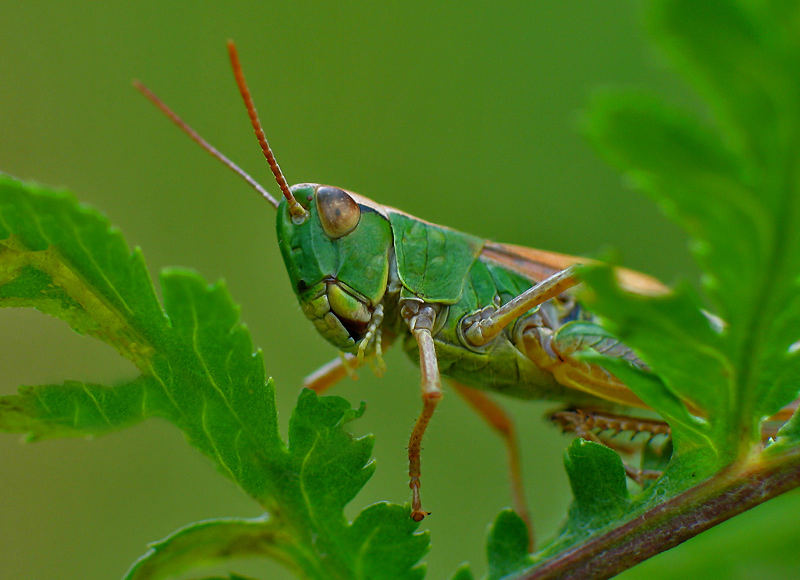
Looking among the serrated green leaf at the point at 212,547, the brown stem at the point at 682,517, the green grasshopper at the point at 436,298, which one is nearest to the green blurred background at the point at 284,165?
the green grasshopper at the point at 436,298

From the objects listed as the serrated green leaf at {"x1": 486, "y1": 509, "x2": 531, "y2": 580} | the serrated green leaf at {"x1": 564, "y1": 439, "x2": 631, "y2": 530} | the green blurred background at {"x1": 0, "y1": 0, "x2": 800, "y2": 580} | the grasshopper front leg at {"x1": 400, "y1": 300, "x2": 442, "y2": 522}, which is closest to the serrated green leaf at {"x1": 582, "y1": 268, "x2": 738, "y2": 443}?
the serrated green leaf at {"x1": 564, "y1": 439, "x2": 631, "y2": 530}

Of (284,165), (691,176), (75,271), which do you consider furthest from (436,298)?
(284,165)

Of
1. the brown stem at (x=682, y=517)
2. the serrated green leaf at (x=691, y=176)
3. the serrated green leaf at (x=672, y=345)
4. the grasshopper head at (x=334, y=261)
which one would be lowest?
the brown stem at (x=682, y=517)

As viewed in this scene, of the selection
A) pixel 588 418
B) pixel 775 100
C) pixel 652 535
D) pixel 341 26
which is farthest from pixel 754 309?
pixel 341 26

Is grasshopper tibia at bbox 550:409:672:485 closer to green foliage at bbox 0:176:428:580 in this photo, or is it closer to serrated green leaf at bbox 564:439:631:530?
serrated green leaf at bbox 564:439:631:530

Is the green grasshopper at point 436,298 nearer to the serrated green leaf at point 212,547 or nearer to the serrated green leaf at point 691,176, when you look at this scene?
the serrated green leaf at point 212,547

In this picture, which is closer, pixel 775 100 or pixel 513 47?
pixel 775 100

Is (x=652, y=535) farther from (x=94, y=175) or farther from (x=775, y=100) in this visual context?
(x=94, y=175)
